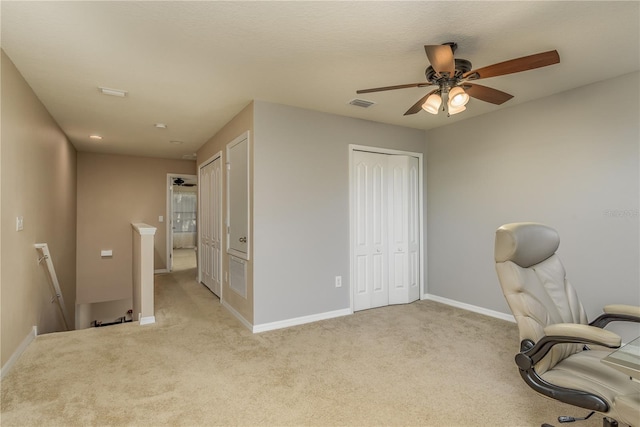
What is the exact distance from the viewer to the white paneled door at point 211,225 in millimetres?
4695

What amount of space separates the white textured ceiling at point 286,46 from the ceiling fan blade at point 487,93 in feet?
0.84

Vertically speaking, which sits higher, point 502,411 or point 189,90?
point 189,90

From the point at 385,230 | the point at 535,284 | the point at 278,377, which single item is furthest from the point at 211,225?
the point at 535,284

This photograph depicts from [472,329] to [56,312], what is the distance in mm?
5093

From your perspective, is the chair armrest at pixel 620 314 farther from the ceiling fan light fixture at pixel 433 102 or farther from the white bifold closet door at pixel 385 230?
the white bifold closet door at pixel 385 230

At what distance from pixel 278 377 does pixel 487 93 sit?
2.64 meters

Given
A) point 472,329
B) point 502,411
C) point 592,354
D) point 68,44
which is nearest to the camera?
point 592,354

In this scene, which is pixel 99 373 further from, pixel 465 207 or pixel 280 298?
pixel 465 207

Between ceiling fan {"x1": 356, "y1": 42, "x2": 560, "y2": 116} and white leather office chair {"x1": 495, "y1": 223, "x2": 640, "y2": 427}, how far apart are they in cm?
99

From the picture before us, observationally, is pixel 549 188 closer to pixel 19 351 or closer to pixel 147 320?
pixel 147 320

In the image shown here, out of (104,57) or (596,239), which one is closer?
(104,57)

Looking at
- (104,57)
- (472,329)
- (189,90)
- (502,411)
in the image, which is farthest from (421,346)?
(104,57)

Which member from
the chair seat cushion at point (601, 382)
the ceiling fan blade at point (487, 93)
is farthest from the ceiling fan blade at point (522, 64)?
the chair seat cushion at point (601, 382)

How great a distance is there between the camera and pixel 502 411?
202 cm
